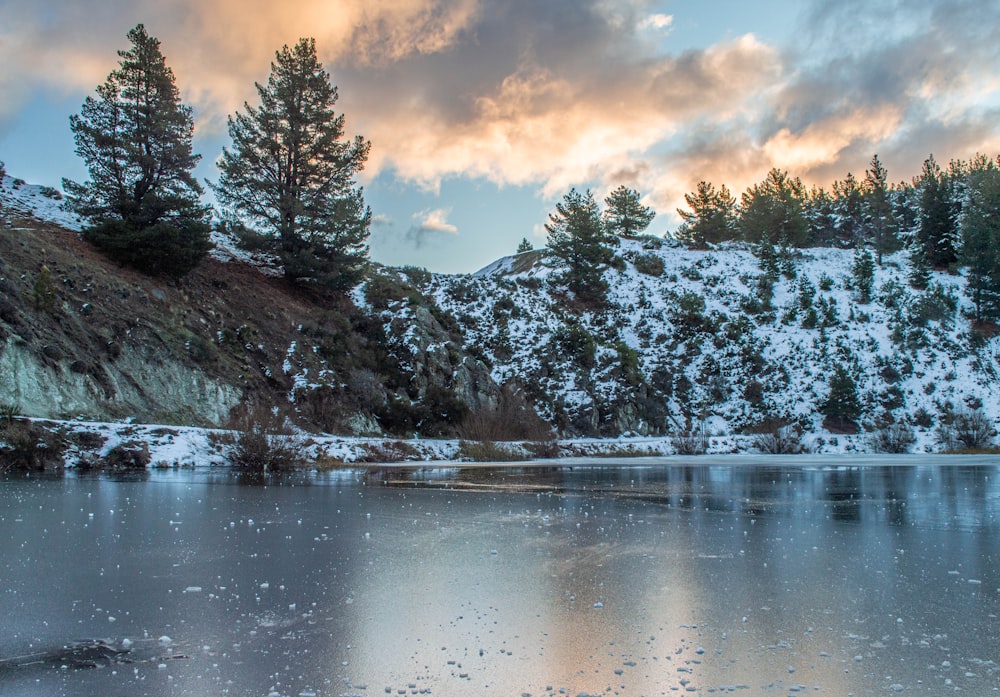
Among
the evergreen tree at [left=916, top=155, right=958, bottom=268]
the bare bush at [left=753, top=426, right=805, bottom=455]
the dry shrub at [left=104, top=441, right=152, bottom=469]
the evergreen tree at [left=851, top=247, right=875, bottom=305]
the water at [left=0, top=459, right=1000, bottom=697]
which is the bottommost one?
the bare bush at [left=753, top=426, right=805, bottom=455]

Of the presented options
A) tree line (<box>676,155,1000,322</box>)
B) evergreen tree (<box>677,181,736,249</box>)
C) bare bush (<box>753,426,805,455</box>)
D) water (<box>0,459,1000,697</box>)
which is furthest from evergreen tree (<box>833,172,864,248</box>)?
water (<box>0,459,1000,697</box>)

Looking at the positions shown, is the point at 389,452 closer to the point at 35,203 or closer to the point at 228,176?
the point at 228,176

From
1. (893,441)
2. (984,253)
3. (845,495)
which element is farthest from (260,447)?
(984,253)

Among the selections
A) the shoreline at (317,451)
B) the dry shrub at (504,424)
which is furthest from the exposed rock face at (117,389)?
the dry shrub at (504,424)

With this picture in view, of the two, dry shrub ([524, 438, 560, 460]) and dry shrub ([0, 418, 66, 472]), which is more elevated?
dry shrub ([0, 418, 66, 472])

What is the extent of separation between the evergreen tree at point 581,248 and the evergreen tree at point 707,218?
574 inches

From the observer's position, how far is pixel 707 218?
2527 inches

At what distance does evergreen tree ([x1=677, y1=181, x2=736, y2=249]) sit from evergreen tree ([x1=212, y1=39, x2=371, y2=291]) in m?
37.7

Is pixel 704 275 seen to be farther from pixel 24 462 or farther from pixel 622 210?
pixel 24 462

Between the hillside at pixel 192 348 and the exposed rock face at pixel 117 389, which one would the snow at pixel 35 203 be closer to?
the hillside at pixel 192 348

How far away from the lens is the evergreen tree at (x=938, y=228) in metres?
54.8

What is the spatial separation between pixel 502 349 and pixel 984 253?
3510 cm

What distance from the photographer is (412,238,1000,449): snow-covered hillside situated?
1432 inches

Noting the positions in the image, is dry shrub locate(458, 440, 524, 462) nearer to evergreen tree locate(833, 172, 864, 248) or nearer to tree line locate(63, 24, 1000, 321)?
tree line locate(63, 24, 1000, 321)
